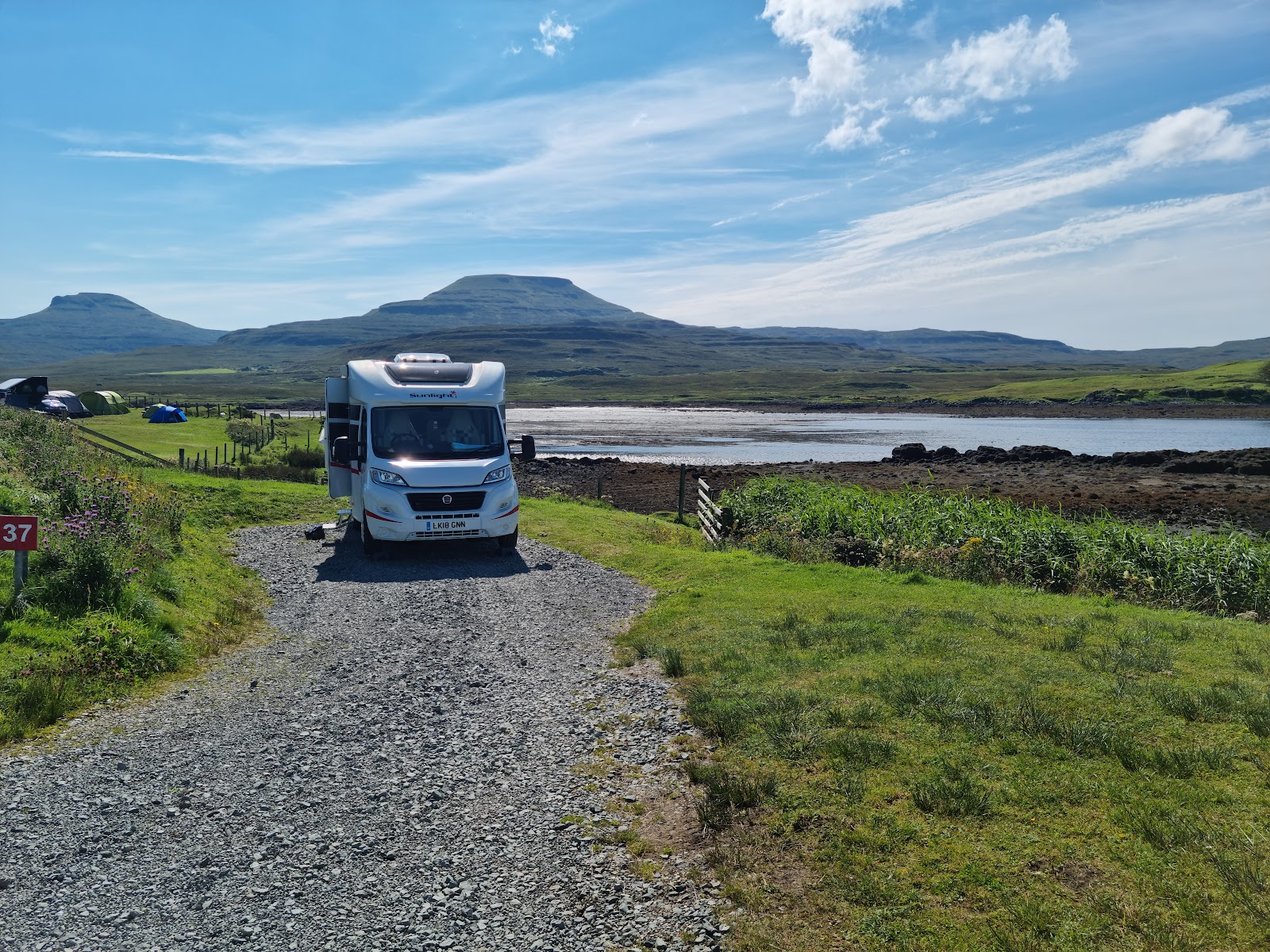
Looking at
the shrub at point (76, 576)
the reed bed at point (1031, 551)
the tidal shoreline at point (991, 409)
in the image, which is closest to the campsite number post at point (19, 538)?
the shrub at point (76, 576)

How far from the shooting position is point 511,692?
9164 mm

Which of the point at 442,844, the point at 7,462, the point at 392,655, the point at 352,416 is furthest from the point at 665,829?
the point at 7,462

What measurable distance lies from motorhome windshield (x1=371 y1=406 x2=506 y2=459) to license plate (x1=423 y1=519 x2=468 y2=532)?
4.42 feet

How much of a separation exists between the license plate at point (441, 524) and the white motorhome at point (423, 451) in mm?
16

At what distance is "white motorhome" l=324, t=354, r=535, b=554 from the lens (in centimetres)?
1609

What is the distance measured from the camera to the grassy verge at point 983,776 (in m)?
4.79

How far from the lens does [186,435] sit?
4991 cm

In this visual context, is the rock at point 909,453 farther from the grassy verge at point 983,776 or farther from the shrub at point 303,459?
the grassy verge at point 983,776

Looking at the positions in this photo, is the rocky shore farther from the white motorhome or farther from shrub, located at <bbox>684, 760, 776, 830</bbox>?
shrub, located at <bbox>684, 760, 776, 830</bbox>

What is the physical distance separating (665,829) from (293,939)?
257 cm

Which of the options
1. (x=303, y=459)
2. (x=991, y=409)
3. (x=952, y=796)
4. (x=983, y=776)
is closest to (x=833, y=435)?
(x=991, y=409)

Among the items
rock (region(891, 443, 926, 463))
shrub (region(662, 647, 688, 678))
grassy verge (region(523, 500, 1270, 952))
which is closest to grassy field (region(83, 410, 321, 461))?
shrub (region(662, 647, 688, 678))

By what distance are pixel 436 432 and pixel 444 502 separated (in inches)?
66.5

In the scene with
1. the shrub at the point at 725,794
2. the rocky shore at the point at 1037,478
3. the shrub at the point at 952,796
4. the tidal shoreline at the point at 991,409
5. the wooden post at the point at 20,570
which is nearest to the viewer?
the shrub at the point at 952,796
